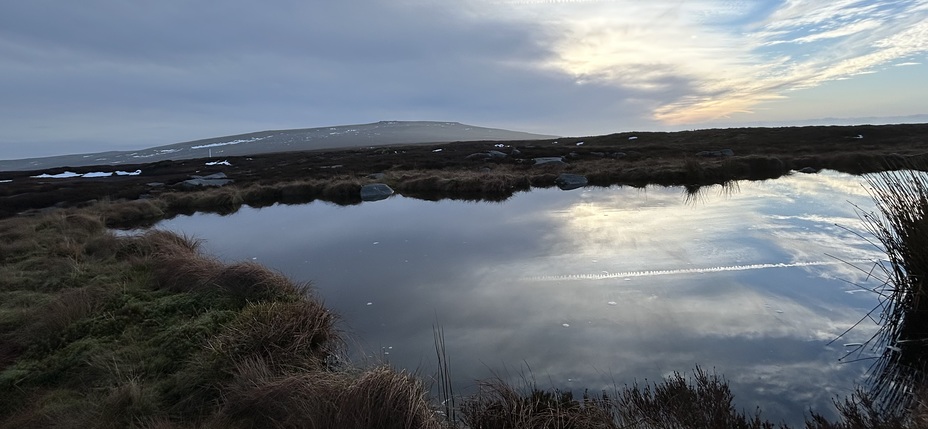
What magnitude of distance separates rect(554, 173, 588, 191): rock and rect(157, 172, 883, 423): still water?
19.4ft

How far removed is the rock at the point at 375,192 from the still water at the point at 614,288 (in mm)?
6684

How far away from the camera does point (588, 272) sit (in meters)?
9.04

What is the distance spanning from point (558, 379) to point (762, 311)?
359cm

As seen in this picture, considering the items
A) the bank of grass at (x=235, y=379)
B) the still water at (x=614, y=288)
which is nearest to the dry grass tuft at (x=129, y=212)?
the still water at (x=614, y=288)

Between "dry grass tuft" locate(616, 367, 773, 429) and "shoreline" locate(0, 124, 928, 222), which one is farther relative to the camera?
"shoreline" locate(0, 124, 928, 222)

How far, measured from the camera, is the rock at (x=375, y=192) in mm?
22688

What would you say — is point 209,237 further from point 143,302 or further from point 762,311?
point 762,311

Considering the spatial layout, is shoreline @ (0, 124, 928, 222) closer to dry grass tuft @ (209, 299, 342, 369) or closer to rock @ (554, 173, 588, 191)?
rock @ (554, 173, 588, 191)

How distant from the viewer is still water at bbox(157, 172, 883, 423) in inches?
210

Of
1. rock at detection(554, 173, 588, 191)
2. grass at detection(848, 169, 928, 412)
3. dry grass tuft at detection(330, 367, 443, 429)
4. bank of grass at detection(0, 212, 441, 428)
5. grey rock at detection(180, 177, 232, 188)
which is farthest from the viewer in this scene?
grey rock at detection(180, 177, 232, 188)

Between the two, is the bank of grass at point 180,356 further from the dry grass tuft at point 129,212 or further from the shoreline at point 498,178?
the shoreline at point 498,178

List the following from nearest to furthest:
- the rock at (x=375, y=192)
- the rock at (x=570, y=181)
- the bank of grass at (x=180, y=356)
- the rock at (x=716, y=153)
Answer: the bank of grass at (x=180, y=356) < the rock at (x=570, y=181) < the rock at (x=375, y=192) < the rock at (x=716, y=153)

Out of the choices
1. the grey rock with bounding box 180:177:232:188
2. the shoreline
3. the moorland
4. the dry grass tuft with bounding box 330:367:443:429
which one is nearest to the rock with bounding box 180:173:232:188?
the grey rock with bounding box 180:177:232:188

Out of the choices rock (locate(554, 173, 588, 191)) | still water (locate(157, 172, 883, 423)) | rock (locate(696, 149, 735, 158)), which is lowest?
still water (locate(157, 172, 883, 423))
